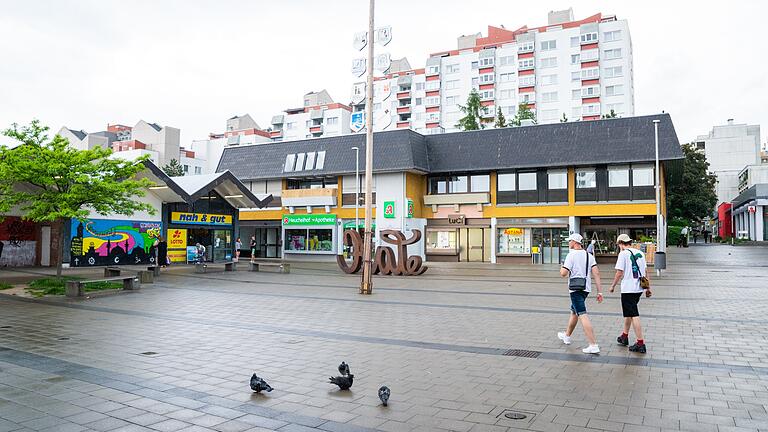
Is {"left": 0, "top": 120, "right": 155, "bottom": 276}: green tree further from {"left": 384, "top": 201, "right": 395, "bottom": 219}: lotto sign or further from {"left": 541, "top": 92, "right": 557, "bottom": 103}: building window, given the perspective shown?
{"left": 541, "top": 92, "right": 557, "bottom": 103}: building window

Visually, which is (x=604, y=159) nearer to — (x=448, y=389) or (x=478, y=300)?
(x=478, y=300)

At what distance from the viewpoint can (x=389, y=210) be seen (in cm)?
3631

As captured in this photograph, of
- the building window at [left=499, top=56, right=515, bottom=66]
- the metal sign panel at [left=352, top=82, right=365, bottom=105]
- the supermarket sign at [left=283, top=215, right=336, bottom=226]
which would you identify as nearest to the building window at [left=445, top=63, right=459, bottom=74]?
the building window at [left=499, top=56, right=515, bottom=66]

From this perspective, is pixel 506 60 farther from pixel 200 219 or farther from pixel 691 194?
pixel 200 219

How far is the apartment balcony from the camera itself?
3903 centimetres

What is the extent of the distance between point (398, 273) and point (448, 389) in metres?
18.5

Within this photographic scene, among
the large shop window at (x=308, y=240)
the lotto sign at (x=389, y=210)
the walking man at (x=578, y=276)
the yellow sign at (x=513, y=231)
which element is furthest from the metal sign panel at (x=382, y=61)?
the large shop window at (x=308, y=240)

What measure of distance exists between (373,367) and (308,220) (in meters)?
33.4

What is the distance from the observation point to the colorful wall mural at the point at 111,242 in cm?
2444

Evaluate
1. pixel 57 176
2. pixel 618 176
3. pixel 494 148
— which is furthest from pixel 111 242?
pixel 618 176

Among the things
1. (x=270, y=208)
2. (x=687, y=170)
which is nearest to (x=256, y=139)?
(x=270, y=208)

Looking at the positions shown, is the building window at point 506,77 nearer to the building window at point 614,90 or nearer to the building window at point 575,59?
the building window at point 575,59

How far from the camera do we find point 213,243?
31.3m

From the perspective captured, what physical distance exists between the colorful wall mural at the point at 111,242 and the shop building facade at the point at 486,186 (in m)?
13.9
